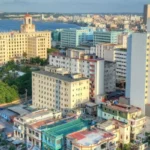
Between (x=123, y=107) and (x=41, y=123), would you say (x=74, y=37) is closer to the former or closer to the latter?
(x=123, y=107)

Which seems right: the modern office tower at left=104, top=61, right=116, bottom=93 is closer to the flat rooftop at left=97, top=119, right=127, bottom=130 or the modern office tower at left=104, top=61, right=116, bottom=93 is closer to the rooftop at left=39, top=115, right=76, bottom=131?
the rooftop at left=39, top=115, right=76, bottom=131

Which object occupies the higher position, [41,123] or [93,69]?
[93,69]

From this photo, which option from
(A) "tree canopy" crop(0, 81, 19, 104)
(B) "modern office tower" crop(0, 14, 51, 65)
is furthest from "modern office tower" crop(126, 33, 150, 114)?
(B) "modern office tower" crop(0, 14, 51, 65)

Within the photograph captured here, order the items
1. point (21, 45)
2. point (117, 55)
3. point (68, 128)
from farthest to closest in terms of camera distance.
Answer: point (21, 45) → point (117, 55) → point (68, 128)

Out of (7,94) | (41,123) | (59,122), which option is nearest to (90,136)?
(59,122)

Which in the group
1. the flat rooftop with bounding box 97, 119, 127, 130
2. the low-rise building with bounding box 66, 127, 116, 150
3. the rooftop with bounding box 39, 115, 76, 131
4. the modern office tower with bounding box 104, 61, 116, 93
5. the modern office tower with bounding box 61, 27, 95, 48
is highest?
the modern office tower with bounding box 61, 27, 95, 48

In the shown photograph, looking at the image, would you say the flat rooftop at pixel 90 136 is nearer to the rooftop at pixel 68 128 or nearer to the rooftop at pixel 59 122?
the rooftop at pixel 68 128
